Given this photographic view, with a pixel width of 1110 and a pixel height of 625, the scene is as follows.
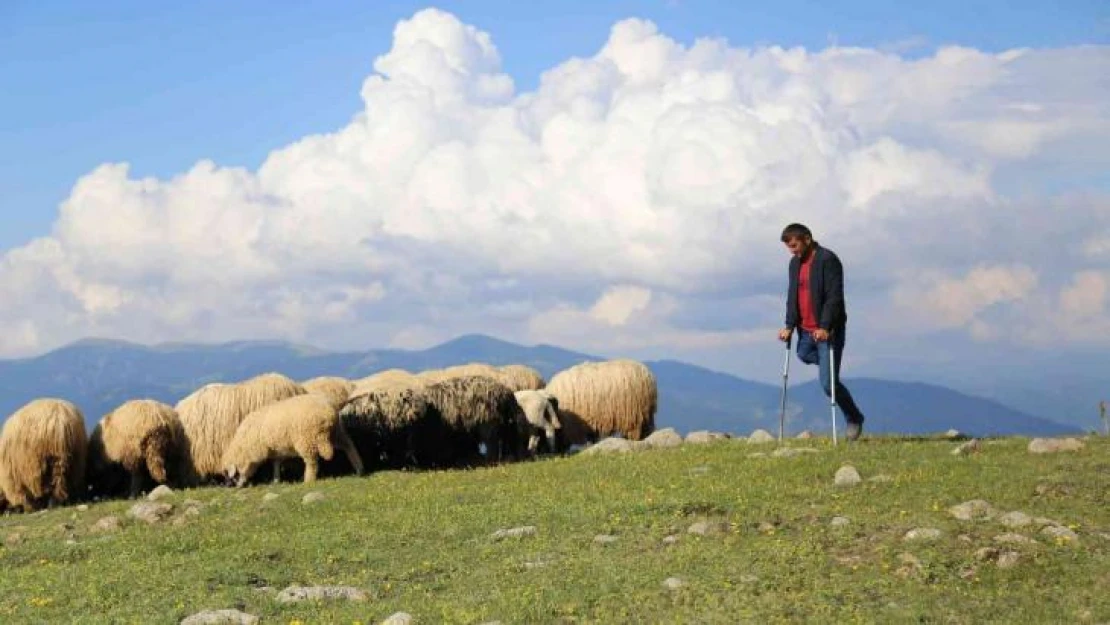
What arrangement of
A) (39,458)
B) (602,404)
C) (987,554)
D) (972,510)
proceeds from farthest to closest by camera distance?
(602,404), (39,458), (972,510), (987,554)

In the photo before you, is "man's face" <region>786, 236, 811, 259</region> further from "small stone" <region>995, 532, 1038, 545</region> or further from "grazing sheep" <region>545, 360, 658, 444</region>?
"grazing sheep" <region>545, 360, 658, 444</region>

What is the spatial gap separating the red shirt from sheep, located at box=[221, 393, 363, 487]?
9052 mm

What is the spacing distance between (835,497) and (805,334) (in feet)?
21.4

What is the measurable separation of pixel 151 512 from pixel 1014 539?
1261 cm

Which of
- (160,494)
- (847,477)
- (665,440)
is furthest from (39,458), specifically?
(847,477)

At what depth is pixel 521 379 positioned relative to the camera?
3222 centimetres

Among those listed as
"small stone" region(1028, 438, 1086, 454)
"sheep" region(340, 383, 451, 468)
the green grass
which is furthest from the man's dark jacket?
"sheep" region(340, 383, 451, 468)

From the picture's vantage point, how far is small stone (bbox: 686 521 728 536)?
14.1 m

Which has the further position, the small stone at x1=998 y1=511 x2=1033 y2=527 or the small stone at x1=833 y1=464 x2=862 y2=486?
the small stone at x1=833 y1=464 x2=862 y2=486

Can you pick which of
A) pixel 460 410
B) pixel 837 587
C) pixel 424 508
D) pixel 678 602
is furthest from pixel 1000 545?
pixel 460 410

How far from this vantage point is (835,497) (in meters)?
15.6

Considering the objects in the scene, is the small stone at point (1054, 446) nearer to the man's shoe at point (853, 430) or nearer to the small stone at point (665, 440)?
the man's shoe at point (853, 430)

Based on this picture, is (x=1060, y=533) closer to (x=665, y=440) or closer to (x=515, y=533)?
(x=515, y=533)

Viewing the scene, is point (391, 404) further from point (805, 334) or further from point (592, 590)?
point (592, 590)
